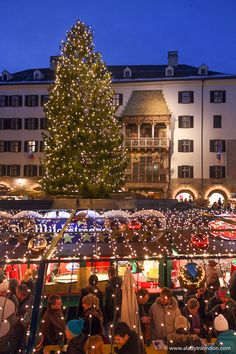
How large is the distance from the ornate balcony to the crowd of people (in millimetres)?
30018

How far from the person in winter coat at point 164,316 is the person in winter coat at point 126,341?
188 centimetres

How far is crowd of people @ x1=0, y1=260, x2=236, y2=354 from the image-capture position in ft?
17.6

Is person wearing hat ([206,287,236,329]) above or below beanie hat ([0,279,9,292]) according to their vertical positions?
below

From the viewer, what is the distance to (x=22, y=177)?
40.2 metres

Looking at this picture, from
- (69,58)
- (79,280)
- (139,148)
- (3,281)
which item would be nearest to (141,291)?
(3,281)

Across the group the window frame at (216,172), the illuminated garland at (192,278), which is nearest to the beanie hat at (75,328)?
the illuminated garland at (192,278)

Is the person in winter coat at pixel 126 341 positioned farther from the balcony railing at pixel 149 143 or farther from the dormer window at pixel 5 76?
the dormer window at pixel 5 76

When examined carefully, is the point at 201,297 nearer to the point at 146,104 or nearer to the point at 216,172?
the point at 216,172

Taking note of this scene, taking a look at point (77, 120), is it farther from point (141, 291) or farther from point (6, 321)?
point (6, 321)

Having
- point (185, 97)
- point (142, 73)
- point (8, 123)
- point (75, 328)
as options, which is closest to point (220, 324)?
point (75, 328)

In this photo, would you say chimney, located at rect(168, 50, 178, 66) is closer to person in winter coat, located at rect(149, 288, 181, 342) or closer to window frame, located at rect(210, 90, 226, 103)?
window frame, located at rect(210, 90, 226, 103)

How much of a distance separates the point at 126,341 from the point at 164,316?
2068mm

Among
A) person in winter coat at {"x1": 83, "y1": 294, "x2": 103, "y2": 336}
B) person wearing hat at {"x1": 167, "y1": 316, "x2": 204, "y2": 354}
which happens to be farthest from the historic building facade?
person wearing hat at {"x1": 167, "y1": 316, "x2": 204, "y2": 354}

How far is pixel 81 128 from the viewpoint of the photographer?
25484 millimetres
